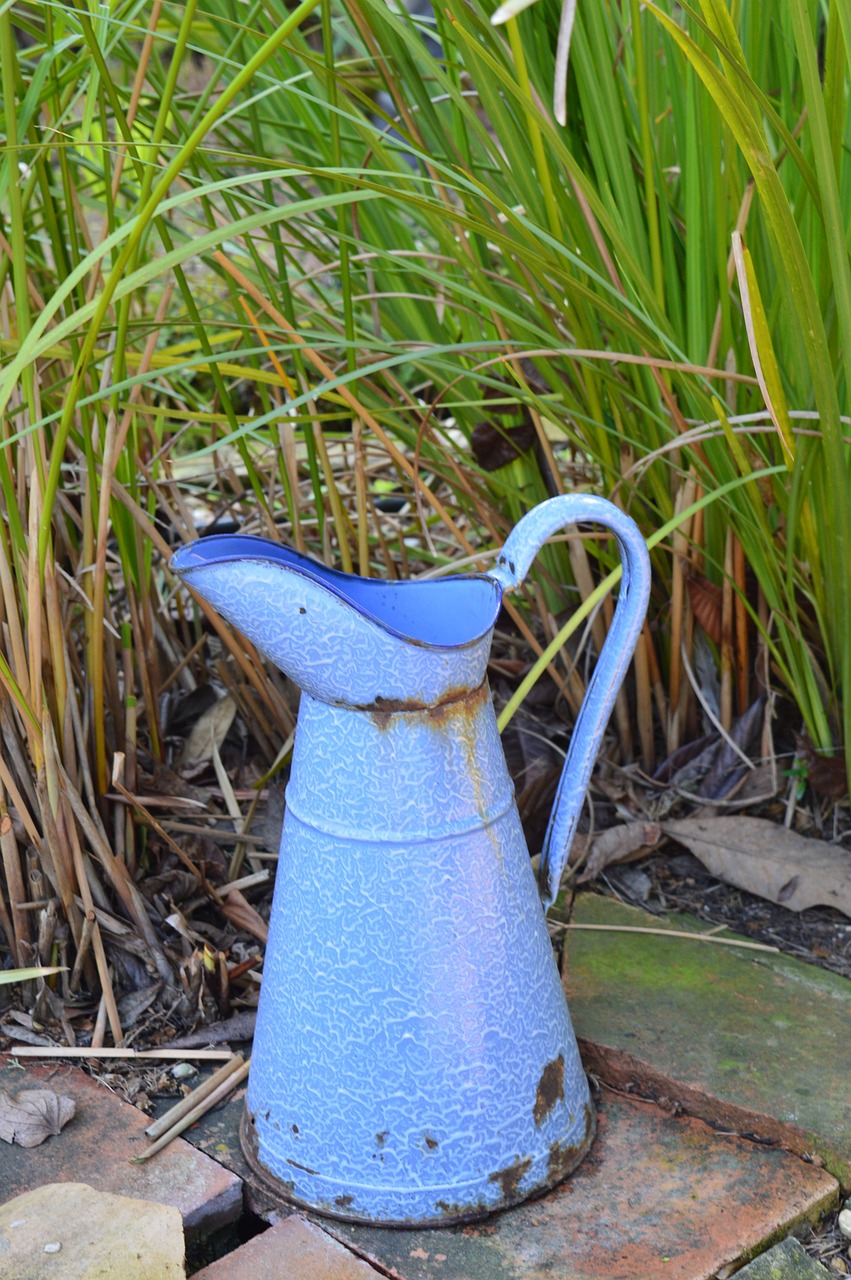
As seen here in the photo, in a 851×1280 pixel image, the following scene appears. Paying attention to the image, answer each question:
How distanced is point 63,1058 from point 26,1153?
0.42 feet

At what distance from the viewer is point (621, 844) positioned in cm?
138

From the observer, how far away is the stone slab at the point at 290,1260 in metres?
0.87

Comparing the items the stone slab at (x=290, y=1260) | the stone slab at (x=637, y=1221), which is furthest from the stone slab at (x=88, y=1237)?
the stone slab at (x=637, y=1221)

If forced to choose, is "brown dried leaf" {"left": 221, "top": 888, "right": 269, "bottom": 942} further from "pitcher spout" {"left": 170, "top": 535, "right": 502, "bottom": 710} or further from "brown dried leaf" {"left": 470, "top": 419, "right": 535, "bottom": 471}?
"brown dried leaf" {"left": 470, "top": 419, "right": 535, "bottom": 471}

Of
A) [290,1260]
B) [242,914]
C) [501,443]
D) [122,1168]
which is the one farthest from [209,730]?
[290,1260]

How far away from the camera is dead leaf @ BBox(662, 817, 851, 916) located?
1280 millimetres

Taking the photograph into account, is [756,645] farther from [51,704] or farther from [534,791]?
[51,704]

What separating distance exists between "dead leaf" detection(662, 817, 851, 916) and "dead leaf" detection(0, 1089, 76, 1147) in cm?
71

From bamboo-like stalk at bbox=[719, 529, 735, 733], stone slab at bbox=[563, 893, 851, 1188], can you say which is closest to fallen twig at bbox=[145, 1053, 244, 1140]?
stone slab at bbox=[563, 893, 851, 1188]

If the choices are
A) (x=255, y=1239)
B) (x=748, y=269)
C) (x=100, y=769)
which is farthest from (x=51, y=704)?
(x=748, y=269)

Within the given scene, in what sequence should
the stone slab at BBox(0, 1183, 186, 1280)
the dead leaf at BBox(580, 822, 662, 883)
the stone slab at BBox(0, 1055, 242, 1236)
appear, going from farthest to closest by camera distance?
the dead leaf at BBox(580, 822, 662, 883), the stone slab at BBox(0, 1055, 242, 1236), the stone slab at BBox(0, 1183, 186, 1280)

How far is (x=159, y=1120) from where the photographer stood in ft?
3.38

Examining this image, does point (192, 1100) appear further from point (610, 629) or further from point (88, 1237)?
point (610, 629)

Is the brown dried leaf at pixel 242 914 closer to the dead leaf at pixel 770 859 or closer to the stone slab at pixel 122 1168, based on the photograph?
the stone slab at pixel 122 1168
